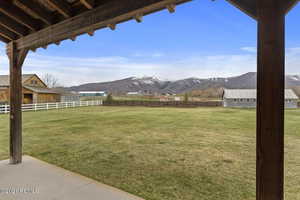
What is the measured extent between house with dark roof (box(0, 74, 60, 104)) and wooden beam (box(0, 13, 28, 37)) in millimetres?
16638

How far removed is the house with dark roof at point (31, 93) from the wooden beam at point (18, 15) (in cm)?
1699

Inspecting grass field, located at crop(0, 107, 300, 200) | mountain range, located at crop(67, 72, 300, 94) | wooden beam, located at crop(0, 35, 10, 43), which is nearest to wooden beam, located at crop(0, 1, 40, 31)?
wooden beam, located at crop(0, 35, 10, 43)

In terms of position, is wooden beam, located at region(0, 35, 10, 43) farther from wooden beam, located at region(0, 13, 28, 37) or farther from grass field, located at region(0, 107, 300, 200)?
grass field, located at region(0, 107, 300, 200)

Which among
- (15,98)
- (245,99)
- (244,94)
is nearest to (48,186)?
(15,98)

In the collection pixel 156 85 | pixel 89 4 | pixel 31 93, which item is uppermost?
pixel 156 85

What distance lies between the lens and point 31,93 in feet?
56.9

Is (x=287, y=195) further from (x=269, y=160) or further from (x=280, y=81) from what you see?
(x=280, y=81)

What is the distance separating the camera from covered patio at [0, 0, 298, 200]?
106cm

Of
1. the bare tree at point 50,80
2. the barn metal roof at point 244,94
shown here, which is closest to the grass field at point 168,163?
the barn metal roof at point 244,94

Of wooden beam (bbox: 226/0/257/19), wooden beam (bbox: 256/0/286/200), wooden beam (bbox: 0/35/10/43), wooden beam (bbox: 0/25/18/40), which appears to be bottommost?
wooden beam (bbox: 256/0/286/200)

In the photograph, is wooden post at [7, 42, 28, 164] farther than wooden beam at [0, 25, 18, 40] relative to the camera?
Yes

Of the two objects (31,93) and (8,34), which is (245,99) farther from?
(31,93)

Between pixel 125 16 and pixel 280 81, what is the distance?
4.64ft

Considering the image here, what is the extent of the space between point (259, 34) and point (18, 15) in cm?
271
